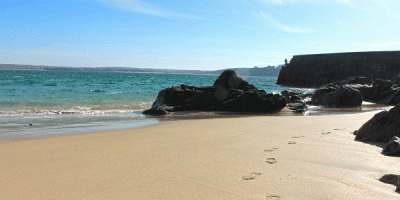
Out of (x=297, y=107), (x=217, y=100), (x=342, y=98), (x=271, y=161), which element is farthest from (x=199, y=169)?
(x=342, y=98)

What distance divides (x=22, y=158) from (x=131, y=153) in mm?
1418

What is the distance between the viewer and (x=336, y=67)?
33.8 meters

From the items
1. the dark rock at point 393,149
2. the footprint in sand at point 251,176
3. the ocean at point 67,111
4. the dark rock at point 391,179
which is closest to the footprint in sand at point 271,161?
the footprint in sand at point 251,176

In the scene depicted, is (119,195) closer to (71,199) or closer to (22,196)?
(71,199)

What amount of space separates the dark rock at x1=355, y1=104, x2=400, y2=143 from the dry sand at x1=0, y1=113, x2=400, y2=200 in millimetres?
223

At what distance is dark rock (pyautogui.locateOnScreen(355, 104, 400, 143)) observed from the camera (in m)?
3.74

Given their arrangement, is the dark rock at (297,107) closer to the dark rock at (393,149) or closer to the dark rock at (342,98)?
the dark rock at (342,98)

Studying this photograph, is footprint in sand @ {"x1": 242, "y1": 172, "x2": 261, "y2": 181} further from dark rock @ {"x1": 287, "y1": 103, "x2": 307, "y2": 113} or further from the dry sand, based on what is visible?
dark rock @ {"x1": 287, "y1": 103, "x2": 307, "y2": 113}

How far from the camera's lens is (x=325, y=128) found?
525cm

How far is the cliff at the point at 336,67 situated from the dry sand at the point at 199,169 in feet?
97.0

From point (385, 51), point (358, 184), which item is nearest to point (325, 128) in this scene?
point (358, 184)

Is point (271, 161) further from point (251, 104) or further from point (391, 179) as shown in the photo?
point (251, 104)

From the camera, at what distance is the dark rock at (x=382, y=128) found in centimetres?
374

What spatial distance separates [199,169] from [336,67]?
36.4 m
